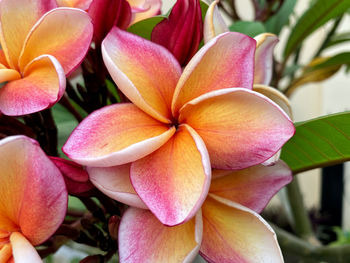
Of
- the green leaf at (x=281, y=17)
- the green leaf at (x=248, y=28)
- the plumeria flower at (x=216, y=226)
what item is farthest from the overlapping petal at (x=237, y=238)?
the green leaf at (x=281, y=17)

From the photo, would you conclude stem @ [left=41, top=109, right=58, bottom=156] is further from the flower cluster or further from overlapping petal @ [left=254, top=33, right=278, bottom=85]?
overlapping petal @ [left=254, top=33, right=278, bottom=85]

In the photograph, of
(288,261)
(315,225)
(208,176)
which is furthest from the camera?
(315,225)

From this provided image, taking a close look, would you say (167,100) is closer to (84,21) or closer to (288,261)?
(84,21)

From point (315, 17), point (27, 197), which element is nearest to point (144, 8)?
point (27, 197)

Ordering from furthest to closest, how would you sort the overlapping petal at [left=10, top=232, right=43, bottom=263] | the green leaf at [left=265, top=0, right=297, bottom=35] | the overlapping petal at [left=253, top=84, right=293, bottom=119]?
the green leaf at [left=265, top=0, right=297, bottom=35] → the overlapping petal at [left=253, top=84, right=293, bottom=119] → the overlapping petal at [left=10, top=232, right=43, bottom=263]

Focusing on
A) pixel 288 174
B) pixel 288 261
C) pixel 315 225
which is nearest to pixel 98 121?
pixel 288 174

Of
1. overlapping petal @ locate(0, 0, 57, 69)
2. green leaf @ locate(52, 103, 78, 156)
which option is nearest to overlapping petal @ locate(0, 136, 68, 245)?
overlapping petal @ locate(0, 0, 57, 69)

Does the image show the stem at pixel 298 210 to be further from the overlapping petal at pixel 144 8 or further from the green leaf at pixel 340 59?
the overlapping petal at pixel 144 8
